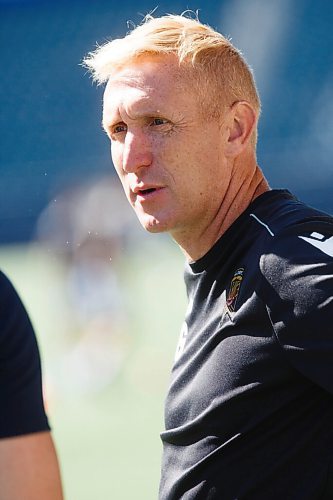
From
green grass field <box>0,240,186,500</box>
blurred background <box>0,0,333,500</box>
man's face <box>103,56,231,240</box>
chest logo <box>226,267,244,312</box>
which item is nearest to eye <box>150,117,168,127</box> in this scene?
man's face <box>103,56,231,240</box>

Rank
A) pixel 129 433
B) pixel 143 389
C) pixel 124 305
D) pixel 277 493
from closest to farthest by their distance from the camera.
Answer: pixel 277 493, pixel 129 433, pixel 143 389, pixel 124 305

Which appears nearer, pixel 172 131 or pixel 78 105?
pixel 172 131

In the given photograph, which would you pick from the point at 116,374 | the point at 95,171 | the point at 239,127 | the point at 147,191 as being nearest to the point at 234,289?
the point at 147,191

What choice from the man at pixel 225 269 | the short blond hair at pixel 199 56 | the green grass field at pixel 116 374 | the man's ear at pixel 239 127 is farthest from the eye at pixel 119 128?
the green grass field at pixel 116 374

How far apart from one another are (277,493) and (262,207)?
66 cm

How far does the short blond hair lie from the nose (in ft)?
0.56

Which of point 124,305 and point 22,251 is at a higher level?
point 124,305

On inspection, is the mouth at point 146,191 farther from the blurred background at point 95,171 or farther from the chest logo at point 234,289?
the blurred background at point 95,171

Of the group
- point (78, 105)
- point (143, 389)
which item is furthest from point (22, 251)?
point (143, 389)

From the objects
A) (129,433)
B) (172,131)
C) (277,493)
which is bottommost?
(129,433)

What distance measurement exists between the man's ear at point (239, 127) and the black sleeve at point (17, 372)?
760 millimetres

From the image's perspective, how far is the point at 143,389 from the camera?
8609 mm

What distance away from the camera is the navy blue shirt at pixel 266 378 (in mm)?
1916

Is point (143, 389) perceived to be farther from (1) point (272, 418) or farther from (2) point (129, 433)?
(1) point (272, 418)
